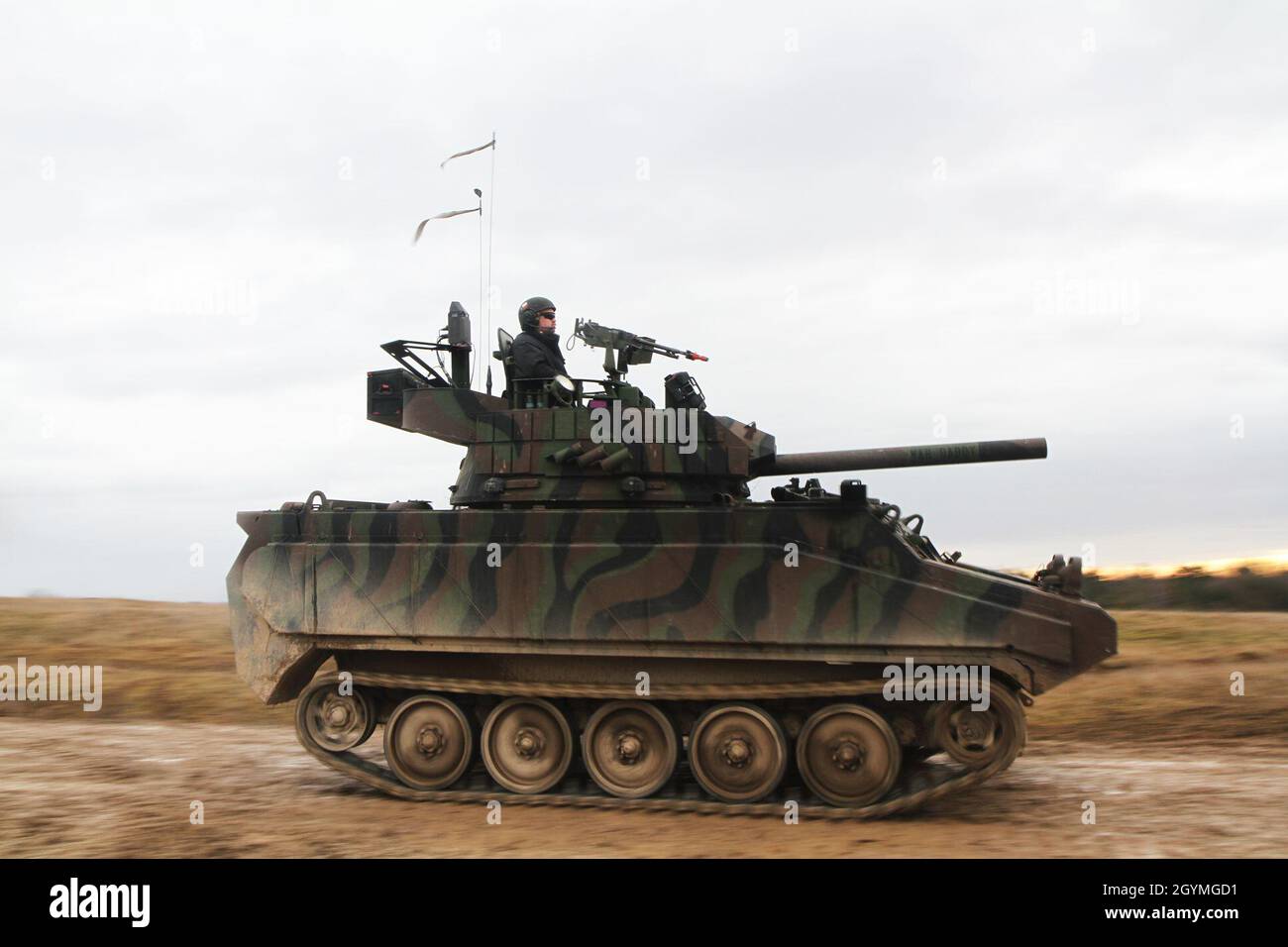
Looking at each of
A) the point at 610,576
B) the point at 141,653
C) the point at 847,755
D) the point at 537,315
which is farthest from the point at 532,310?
the point at 141,653

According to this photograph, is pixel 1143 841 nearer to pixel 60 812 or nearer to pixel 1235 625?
pixel 60 812

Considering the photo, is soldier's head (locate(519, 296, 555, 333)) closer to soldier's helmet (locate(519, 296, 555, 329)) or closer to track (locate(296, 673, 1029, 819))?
soldier's helmet (locate(519, 296, 555, 329))

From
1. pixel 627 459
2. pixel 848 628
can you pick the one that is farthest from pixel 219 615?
pixel 848 628

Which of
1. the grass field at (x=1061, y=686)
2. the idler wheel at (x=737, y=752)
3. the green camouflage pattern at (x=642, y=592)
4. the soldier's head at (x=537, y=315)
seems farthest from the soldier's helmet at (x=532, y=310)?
the grass field at (x=1061, y=686)

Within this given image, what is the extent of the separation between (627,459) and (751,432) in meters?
1.38

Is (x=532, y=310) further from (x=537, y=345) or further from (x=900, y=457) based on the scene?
(x=900, y=457)

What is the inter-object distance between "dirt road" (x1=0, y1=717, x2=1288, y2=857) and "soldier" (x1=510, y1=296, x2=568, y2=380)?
4.31 m

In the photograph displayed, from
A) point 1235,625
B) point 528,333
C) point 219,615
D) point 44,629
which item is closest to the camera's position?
point 528,333

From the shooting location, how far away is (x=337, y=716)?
11.1 metres

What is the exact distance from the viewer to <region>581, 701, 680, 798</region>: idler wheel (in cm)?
1034

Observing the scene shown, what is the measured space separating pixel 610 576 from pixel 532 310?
3.19m

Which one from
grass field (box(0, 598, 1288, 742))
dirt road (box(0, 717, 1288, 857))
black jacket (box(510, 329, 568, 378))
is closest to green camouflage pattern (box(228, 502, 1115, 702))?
dirt road (box(0, 717, 1288, 857))
